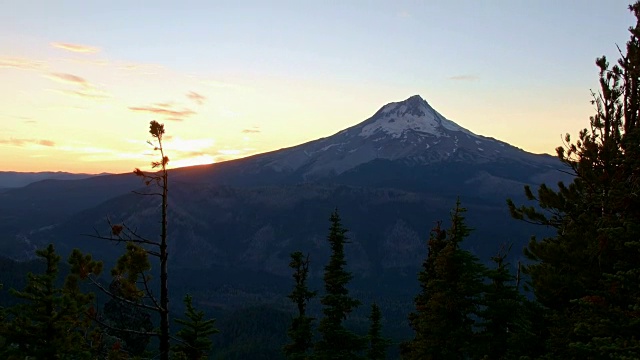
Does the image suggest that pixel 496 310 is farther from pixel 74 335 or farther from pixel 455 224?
pixel 74 335

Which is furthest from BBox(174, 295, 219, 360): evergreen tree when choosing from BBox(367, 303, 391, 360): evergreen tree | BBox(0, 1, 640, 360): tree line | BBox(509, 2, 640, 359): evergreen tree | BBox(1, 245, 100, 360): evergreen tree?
BBox(367, 303, 391, 360): evergreen tree

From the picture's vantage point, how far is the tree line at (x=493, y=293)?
1359 centimetres

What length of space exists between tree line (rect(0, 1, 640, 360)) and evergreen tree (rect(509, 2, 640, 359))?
54mm

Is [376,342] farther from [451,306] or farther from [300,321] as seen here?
[451,306]

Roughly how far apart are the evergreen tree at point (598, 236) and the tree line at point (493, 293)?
5 centimetres

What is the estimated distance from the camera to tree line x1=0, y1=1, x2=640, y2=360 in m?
13.6

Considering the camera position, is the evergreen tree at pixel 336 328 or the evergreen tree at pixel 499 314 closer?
the evergreen tree at pixel 499 314

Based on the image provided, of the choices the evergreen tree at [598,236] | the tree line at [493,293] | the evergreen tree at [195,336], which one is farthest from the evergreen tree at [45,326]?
the evergreen tree at [598,236]

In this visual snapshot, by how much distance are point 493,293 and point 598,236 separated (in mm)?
7136

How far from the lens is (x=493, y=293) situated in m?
23.5

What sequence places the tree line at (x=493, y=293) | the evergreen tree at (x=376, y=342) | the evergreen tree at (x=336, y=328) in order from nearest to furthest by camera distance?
1. the tree line at (x=493, y=293)
2. the evergreen tree at (x=336, y=328)
3. the evergreen tree at (x=376, y=342)

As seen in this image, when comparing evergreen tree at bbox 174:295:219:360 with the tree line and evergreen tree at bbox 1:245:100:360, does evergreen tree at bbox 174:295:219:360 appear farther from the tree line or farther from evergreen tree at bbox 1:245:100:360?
evergreen tree at bbox 1:245:100:360

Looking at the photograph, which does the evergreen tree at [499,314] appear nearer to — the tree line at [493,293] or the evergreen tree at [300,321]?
the tree line at [493,293]

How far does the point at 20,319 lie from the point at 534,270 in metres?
19.4
